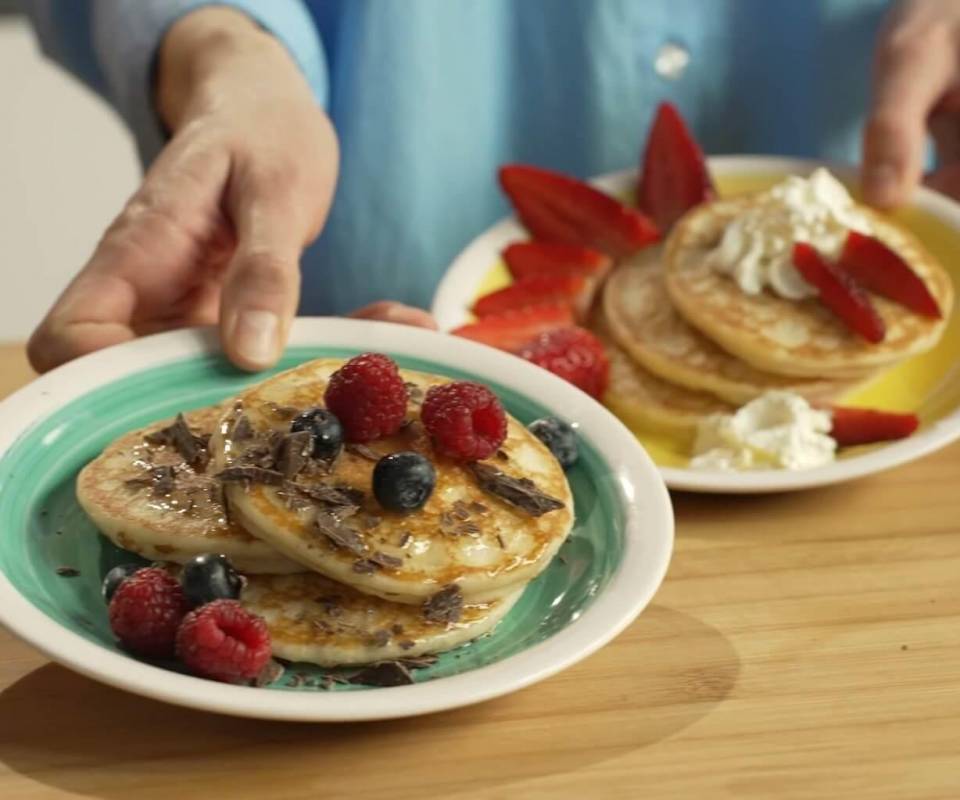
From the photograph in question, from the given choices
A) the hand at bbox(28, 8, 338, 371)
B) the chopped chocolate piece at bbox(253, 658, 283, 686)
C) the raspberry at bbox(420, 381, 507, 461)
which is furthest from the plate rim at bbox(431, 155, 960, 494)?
the chopped chocolate piece at bbox(253, 658, 283, 686)

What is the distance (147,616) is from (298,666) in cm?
14

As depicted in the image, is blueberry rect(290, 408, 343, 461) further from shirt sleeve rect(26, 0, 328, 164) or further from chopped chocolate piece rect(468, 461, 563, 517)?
shirt sleeve rect(26, 0, 328, 164)

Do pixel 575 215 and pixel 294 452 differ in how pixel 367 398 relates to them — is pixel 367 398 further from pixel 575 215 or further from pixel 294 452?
pixel 575 215

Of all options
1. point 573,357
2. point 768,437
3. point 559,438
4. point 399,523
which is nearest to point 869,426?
point 768,437

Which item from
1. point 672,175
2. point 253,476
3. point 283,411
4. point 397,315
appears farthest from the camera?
point 672,175

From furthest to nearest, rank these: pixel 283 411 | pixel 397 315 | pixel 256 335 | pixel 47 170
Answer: pixel 47 170
pixel 397 315
pixel 256 335
pixel 283 411

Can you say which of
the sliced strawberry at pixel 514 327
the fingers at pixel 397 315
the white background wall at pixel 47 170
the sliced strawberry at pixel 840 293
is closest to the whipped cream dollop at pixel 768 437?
the sliced strawberry at pixel 840 293

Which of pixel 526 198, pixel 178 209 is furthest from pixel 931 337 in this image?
pixel 178 209

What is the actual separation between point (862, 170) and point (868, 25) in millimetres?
318

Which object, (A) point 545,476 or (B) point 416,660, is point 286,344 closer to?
(A) point 545,476

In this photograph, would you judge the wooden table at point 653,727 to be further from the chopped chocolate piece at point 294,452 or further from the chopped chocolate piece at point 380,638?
the chopped chocolate piece at point 294,452

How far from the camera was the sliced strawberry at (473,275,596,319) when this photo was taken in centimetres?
184

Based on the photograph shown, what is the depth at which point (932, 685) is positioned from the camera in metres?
1.22

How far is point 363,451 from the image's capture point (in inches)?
47.7
